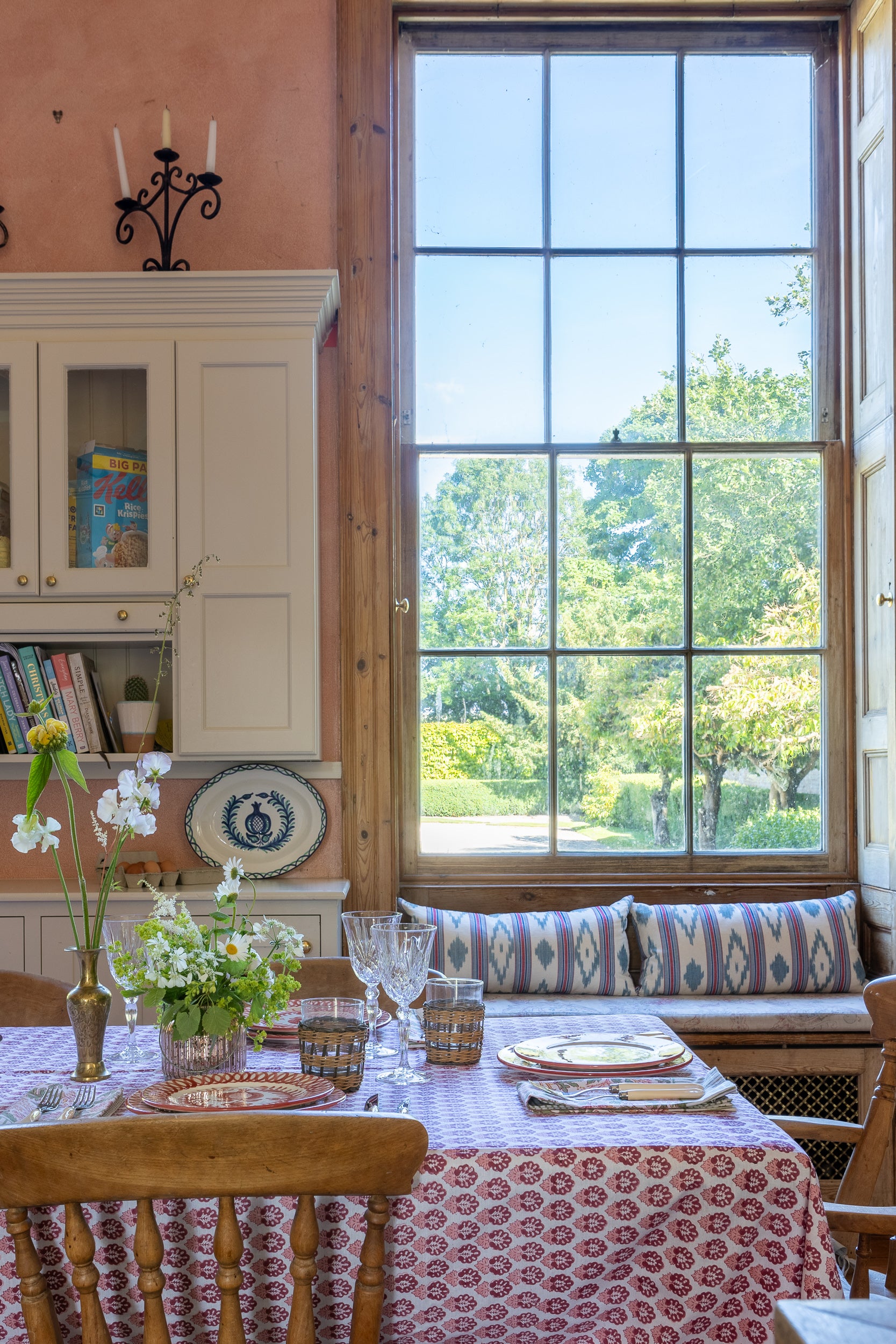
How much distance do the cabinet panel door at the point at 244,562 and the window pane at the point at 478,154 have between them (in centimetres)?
82

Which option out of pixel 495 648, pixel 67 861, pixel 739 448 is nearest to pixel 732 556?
pixel 739 448

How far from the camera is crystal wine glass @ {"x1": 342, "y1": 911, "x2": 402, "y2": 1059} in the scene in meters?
1.49

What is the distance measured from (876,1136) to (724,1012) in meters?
1.14

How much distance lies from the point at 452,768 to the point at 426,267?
140cm

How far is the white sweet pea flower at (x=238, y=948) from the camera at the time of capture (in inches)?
55.7

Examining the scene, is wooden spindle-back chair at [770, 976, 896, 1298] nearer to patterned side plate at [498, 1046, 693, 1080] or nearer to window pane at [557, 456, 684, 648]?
patterned side plate at [498, 1046, 693, 1080]

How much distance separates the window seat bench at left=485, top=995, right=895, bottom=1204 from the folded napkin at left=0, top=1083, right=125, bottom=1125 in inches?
59.0

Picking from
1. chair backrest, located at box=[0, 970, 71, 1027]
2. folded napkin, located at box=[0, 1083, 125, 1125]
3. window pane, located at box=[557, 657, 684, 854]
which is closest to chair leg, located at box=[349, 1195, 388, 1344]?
folded napkin, located at box=[0, 1083, 125, 1125]

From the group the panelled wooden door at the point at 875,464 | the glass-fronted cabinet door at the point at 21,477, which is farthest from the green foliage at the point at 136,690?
the panelled wooden door at the point at 875,464

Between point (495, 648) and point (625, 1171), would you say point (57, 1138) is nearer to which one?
point (625, 1171)

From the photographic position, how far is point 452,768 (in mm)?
3221

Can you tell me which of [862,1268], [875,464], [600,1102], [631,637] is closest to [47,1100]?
[600,1102]

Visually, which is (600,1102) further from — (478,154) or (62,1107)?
(478,154)

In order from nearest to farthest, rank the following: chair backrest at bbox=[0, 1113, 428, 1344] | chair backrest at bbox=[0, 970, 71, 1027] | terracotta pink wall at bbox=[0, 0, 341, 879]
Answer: chair backrest at bbox=[0, 1113, 428, 1344] → chair backrest at bbox=[0, 970, 71, 1027] → terracotta pink wall at bbox=[0, 0, 341, 879]
